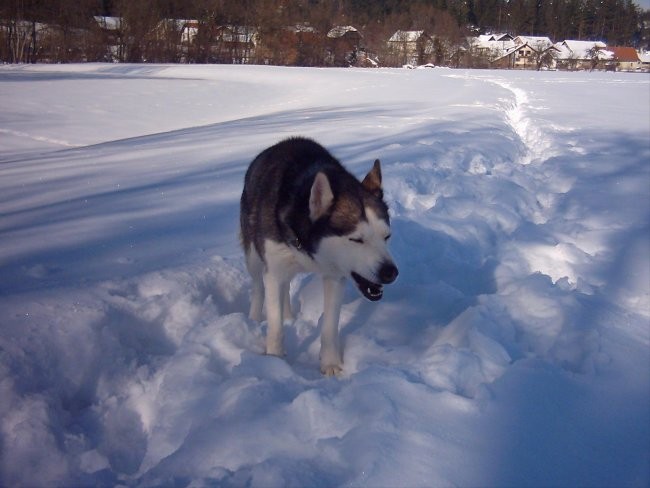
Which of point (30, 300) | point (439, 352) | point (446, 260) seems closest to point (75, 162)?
point (30, 300)

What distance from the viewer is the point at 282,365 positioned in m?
2.54

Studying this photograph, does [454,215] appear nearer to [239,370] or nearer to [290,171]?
[290,171]

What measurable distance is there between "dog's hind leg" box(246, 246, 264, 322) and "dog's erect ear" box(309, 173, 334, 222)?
79cm

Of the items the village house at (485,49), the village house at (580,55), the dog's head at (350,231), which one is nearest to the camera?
the dog's head at (350,231)

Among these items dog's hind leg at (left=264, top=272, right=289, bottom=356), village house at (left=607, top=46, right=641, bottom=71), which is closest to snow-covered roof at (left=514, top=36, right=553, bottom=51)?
village house at (left=607, top=46, right=641, bottom=71)

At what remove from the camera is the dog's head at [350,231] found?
2.70 metres

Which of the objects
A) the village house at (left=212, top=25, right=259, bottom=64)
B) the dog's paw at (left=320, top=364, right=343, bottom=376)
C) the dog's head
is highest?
the village house at (left=212, top=25, right=259, bottom=64)

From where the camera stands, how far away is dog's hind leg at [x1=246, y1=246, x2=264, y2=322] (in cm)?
348

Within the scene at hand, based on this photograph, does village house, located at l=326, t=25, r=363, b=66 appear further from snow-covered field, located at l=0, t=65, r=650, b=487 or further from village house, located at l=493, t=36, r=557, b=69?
snow-covered field, located at l=0, t=65, r=650, b=487

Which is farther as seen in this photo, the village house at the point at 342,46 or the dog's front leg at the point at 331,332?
the village house at the point at 342,46

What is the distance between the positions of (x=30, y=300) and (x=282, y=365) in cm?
149

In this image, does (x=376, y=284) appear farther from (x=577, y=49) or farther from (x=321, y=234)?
(x=577, y=49)

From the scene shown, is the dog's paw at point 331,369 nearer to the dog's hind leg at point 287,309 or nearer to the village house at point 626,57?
the dog's hind leg at point 287,309

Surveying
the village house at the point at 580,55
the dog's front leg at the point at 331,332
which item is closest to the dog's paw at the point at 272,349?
the dog's front leg at the point at 331,332
